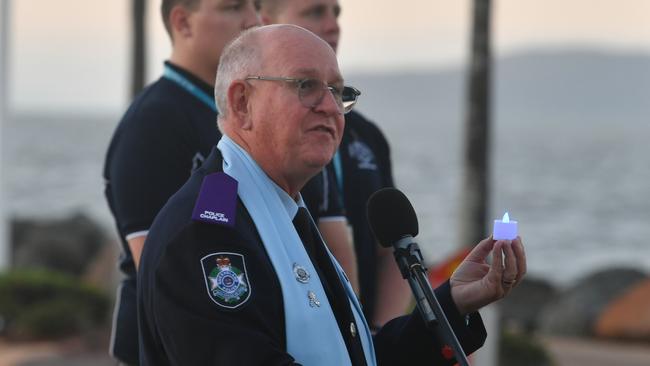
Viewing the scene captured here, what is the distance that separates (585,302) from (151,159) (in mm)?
9890

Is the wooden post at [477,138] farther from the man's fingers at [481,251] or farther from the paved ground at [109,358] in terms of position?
the man's fingers at [481,251]

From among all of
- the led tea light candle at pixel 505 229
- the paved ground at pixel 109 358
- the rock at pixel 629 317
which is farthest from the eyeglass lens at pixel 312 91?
the rock at pixel 629 317

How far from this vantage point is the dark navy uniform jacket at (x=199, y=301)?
3076 mm

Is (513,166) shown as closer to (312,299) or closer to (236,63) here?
(236,63)

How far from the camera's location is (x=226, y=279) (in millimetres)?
3107

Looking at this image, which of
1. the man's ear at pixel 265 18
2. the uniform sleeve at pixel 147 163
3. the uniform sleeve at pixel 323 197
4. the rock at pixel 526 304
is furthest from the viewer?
the rock at pixel 526 304

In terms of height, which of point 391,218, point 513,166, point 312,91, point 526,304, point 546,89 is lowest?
point 513,166

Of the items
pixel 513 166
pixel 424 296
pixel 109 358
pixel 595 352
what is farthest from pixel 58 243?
pixel 513 166

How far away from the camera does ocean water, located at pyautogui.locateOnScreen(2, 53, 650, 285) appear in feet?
95.3

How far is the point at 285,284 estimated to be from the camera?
10.4 ft

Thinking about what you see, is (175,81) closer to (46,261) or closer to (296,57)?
(296,57)

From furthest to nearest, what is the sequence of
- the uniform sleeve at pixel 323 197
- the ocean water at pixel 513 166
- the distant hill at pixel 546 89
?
the distant hill at pixel 546 89, the ocean water at pixel 513 166, the uniform sleeve at pixel 323 197

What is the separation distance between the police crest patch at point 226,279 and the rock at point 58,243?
13.6 meters

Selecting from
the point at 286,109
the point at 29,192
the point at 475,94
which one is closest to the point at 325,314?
the point at 286,109
